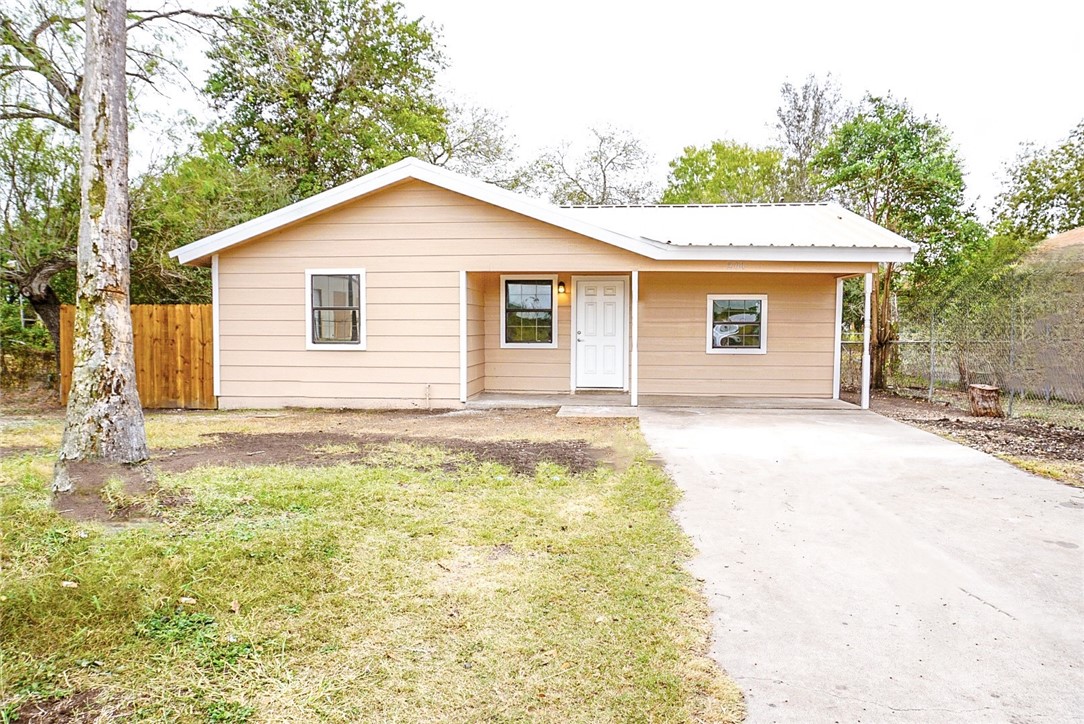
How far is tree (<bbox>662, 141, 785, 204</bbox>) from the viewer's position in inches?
966

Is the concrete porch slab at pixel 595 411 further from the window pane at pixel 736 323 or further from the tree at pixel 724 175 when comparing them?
the tree at pixel 724 175

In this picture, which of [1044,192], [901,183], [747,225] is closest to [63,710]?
[747,225]

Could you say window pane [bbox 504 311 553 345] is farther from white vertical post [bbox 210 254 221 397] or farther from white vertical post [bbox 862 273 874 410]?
white vertical post [bbox 862 273 874 410]

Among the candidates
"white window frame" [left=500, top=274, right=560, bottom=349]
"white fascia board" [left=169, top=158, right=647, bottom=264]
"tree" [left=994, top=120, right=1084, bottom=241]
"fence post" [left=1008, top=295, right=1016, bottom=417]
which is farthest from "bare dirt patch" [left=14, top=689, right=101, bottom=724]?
"tree" [left=994, top=120, right=1084, bottom=241]

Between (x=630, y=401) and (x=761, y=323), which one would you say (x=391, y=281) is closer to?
(x=630, y=401)

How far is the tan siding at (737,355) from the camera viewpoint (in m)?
10.4

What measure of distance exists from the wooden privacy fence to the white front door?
582 centimetres

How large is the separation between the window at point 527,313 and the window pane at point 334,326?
255cm

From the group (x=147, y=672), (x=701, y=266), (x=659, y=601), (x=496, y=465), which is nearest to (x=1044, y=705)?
(x=659, y=601)

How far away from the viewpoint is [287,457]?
581 centimetres

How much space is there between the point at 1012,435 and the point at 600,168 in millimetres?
19962

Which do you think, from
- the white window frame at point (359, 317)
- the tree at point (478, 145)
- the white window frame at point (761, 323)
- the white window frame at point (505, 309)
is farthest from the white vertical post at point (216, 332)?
the tree at point (478, 145)

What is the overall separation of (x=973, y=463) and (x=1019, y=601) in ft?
10.9

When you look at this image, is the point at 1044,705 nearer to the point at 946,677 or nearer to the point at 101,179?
the point at 946,677
